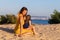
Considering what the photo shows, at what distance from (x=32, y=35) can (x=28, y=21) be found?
2.08ft

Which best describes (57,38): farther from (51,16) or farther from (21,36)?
(51,16)

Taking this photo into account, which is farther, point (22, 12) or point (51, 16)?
point (51, 16)

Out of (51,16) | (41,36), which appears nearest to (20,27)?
(41,36)

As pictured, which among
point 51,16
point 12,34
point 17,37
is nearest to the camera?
point 17,37

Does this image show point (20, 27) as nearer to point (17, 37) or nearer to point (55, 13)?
point (17, 37)

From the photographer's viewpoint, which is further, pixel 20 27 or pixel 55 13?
pixel 55 13

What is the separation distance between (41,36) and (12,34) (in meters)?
1.29

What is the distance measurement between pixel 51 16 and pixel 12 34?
10.6m

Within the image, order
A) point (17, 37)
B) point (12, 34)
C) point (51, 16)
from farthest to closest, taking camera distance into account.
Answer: point (51, 16) → point (12, 34) → point (17, 37)

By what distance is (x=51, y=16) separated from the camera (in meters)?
20.8

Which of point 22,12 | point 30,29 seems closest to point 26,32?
point 30,29

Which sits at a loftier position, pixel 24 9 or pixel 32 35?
pixel 24 9

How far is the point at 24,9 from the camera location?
9.98 metres

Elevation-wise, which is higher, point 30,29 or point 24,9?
point 24,9
